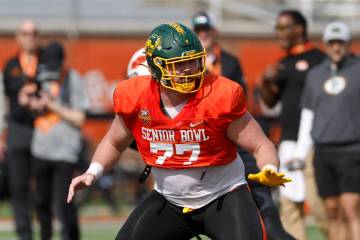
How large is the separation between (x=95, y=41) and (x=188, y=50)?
12110 millimetres

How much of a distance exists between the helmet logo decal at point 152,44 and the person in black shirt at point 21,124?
430 cm

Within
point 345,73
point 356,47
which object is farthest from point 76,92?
point 356,47

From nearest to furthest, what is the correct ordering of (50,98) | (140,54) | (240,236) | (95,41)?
(240,236)
(140,54)
(50,98)
(95,41)

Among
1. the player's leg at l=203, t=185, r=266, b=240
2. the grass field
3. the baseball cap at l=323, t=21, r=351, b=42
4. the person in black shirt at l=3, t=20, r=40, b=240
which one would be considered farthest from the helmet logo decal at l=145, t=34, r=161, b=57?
the grass field

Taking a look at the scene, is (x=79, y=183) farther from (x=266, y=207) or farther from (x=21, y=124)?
(x=21, y=124)

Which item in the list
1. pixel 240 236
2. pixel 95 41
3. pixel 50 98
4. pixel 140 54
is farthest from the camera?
pixel 95 41

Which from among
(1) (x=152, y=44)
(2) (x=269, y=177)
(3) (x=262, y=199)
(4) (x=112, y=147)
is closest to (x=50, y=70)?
(3) (x=262, y=199)

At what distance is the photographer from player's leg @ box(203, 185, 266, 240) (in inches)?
151

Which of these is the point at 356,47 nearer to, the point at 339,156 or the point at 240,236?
the point at 339,156

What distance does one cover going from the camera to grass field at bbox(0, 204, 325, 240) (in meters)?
11.7

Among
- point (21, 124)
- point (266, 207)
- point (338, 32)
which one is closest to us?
point (266, 207)

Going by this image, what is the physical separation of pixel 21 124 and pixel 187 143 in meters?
4.84

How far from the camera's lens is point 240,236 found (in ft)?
18.3

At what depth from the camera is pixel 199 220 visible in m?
5.84
